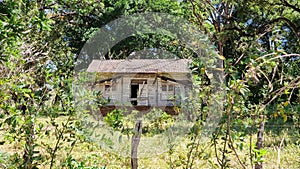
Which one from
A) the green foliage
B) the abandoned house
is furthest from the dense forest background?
the abandoned house

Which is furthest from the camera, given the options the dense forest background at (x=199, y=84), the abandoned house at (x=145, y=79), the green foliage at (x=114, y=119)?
the abandoned house at (x=145, y=79)

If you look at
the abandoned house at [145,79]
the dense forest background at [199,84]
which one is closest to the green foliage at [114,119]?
the dense forest background at [199,84]

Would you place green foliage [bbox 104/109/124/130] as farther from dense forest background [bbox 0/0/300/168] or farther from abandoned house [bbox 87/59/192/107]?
abandoned house [bbox 87/59/192/107]

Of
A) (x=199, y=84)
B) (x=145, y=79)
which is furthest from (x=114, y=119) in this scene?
(x=145, y=79)

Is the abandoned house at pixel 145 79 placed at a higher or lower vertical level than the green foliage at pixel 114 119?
higher

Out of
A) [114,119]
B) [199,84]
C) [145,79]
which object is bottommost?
[114,119]

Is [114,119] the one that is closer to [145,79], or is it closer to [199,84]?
[199,84]

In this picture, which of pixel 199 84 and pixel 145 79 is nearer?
pixel 199 84

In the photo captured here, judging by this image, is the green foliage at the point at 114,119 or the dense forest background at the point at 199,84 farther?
the green foliage at the point at 114,119

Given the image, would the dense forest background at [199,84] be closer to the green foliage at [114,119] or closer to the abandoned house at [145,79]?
the green foliage at [114,119]

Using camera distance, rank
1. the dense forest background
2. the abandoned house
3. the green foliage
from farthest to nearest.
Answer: the abandoned house, the green foliage, the dense forest background

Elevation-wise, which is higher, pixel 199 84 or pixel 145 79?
pixel 145 79

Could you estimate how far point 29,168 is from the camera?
4.70 feet

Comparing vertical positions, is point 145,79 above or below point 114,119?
above
